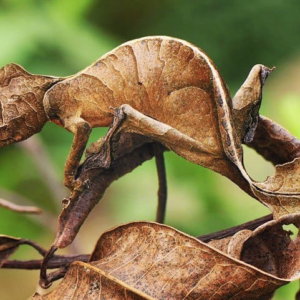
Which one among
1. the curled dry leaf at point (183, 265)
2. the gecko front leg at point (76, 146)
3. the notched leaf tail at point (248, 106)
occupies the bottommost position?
the curled dry leaf at point (183, 265)

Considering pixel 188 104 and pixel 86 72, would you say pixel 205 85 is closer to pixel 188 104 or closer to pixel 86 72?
pixel 188 104

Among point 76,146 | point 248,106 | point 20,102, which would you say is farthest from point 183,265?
point 20,102

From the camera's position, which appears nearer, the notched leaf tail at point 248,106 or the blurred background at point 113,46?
the notched leaf tail at point 248,106

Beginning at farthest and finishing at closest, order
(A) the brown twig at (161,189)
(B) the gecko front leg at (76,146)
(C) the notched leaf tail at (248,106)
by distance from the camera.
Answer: (A) the brown twig at (161,189) < (B) the gecko front leg at (76,146) < (C) the notched leaf tail at (248,106)

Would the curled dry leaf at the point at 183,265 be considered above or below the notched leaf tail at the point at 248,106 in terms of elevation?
below

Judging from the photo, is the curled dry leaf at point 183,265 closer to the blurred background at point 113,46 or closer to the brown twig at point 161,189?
the brown twig at point 161,189

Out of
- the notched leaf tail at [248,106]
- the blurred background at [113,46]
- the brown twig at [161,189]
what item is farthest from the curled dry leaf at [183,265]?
the blurred background at [113,46]

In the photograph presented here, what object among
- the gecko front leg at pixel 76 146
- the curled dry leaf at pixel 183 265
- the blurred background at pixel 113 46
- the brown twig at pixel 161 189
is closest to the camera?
the curled dry leaf at pixel 183 265

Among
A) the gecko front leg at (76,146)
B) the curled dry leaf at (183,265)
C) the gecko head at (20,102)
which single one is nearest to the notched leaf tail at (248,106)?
the curled dry leaf at (183,265)
